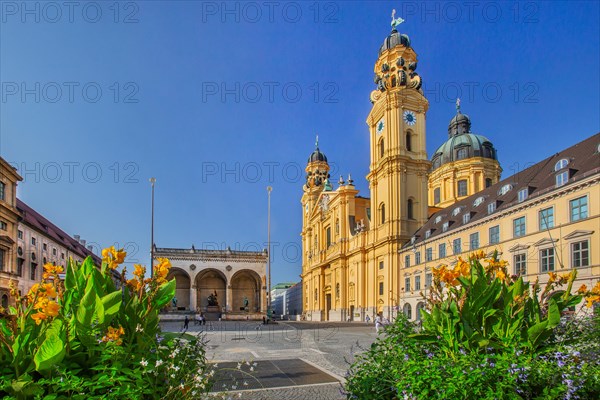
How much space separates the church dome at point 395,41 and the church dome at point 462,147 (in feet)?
63.1

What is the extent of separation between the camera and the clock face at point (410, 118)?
4956 centimetres

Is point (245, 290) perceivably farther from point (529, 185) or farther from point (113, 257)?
point (113, 257)

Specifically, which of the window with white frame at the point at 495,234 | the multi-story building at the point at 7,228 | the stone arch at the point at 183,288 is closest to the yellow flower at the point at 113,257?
the window with white frame at the point at 495,234

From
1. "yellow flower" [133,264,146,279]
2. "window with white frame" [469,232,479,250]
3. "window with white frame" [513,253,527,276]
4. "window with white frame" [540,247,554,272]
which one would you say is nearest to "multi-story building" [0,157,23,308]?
"yellow flower" [133,264,146,279]

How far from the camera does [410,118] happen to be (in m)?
49.8

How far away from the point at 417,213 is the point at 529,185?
17602 mm

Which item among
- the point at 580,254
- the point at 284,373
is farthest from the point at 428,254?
the point at 284,373

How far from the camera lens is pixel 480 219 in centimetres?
3459

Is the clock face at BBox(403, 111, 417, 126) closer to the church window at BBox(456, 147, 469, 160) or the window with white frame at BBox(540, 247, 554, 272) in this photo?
the church window at BBox(456, 147, 469, 160)

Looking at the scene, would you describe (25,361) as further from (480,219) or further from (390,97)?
(390,97)

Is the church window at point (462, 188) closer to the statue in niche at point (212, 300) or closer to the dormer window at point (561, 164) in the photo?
the dormer window at point (561, 164)

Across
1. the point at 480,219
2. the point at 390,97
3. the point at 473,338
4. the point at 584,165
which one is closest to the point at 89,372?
the point at 473,338

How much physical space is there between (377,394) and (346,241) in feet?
181

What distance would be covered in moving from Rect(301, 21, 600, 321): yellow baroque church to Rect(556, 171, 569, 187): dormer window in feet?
0.30
